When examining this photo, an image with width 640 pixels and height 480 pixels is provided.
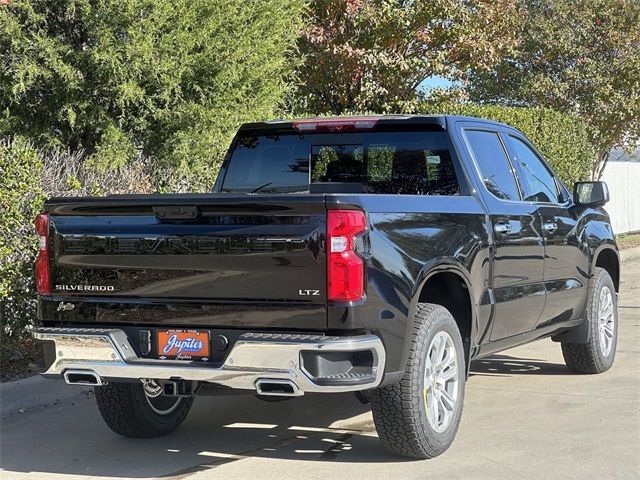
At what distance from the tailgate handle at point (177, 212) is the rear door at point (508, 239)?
209 cm

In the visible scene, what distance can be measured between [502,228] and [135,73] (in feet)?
17.5

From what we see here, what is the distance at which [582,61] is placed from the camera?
2273 cm

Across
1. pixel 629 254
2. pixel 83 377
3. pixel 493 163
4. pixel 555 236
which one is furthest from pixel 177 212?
pixel 629 254

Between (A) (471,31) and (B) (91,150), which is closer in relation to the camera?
(B) (91,150)

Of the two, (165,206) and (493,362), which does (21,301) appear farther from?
(493,362)

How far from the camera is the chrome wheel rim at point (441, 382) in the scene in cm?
593

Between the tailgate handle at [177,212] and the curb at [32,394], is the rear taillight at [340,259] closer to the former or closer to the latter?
the tailgate handle at [177,212]

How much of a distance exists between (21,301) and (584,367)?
443cm

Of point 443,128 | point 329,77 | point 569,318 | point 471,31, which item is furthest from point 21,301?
point 471,31

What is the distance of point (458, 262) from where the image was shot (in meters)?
6.23

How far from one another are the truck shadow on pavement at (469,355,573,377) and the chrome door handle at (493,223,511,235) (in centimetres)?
206

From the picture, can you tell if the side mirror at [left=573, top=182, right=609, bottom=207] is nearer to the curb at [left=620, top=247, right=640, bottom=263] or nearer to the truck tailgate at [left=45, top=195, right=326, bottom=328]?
the truck tailgate at [left=45, top=195, right=326, bottom=328]

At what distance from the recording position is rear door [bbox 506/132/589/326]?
762 centimetres

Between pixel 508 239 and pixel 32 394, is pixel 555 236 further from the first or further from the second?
pixel 32 394
